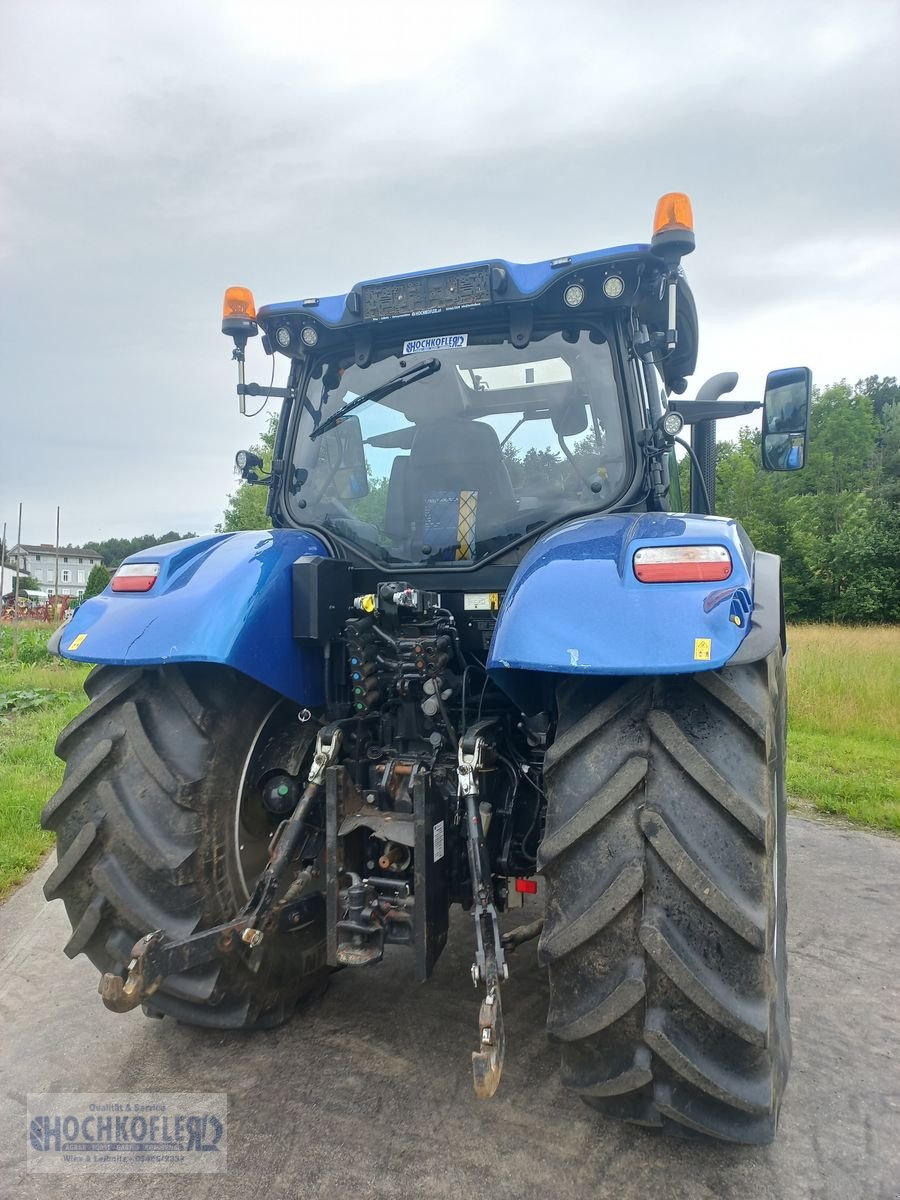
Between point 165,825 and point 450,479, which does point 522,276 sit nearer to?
point 450,479

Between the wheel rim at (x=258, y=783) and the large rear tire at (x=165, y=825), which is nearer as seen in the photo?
the large rear tire at (x=165, y=825)

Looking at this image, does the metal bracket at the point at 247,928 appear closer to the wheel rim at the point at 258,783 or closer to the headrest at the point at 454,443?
the wheel rim at the point at 258,783

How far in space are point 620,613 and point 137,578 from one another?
1.60 m

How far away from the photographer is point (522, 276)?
286 centimetres

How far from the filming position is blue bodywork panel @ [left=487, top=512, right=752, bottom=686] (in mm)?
1910

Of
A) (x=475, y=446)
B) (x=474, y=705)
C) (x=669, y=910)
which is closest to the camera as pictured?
(x=669, y=910)

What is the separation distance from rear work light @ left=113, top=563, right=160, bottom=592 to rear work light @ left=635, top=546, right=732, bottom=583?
157 cm

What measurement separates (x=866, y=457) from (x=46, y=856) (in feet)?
120

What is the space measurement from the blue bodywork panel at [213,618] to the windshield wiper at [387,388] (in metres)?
0.58

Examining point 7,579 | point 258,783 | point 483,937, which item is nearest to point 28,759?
point 258,783

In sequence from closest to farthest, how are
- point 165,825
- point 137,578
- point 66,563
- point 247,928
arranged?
point 247,928 < point 165,825 < point 137,578 < point 66,563

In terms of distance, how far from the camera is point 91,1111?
240 centimetres

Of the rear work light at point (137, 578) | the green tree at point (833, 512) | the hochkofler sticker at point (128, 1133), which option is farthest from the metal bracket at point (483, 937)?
the green tree at point (833, 512)

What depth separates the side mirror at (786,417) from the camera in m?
3.24
